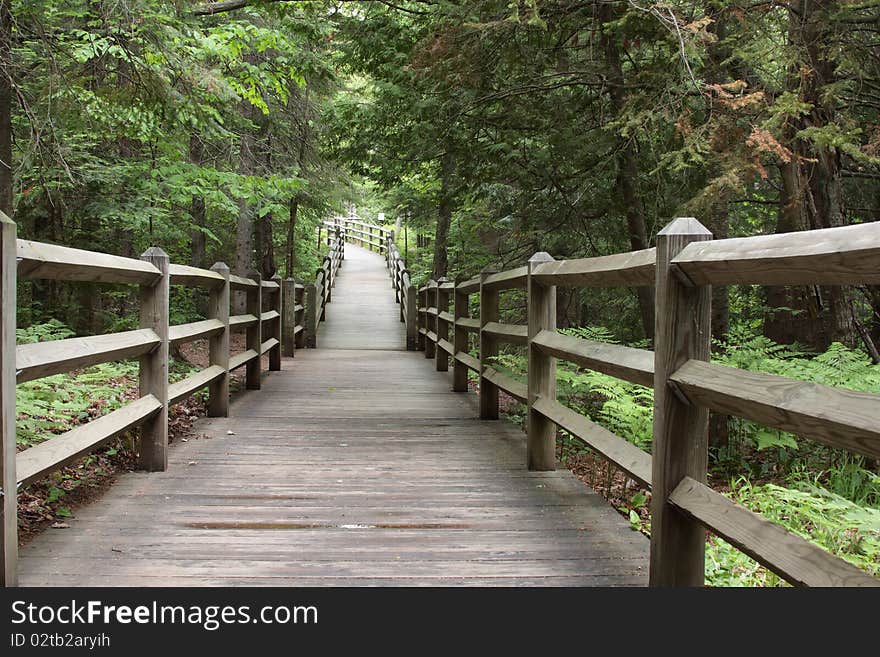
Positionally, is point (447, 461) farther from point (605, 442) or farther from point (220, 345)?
point (220, 345)

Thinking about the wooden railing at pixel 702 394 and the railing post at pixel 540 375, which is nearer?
the wooden railing at pixel 702 394

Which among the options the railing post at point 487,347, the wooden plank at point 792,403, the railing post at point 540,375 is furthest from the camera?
the railing post at point 487,347

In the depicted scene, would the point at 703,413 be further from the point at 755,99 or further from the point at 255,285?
the point at 255,285

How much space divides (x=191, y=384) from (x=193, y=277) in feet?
2.68

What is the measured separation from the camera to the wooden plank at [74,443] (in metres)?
2.87

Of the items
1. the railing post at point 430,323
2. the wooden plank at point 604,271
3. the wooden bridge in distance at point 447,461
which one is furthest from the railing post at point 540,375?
the railing post at point 430,323

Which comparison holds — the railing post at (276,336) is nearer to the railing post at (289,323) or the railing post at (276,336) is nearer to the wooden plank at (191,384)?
the railing post at (289,323)

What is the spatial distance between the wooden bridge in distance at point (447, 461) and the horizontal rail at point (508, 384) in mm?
25

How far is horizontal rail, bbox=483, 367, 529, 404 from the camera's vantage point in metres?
5.07

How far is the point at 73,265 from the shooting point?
3262 mm

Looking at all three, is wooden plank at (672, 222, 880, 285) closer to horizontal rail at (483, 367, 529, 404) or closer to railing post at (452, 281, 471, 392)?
horizontal rail at (483, 367, 529, 404)

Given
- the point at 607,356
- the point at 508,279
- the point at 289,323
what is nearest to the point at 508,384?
the point at 508,279

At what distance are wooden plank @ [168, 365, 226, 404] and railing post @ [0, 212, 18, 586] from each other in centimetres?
220
